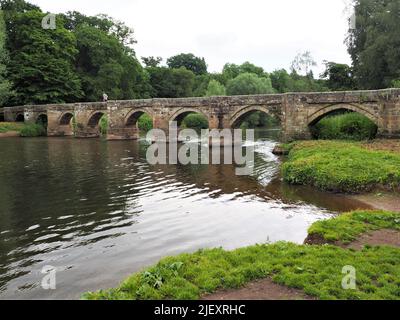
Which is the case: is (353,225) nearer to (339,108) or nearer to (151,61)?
(339,108)

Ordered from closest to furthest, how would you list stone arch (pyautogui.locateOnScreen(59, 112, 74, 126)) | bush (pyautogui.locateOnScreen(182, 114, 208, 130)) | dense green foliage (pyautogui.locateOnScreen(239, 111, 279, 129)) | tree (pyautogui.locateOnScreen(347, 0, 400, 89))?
1. tree (pyautogui.locateOnScreen(347, 0, 400, 89))
2. stone arch (pyautogui.locateOnScreen(59, 112, 74, 126))
3. bush (pyautogui.locateOnScreen(182, 114, 208, 130))
4. dense green foliage (pyautogui.locateOnScreen(239, 111, 279, 129))

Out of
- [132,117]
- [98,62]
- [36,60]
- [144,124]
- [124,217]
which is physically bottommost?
[124,217]

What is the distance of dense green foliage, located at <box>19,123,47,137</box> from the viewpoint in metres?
43.8

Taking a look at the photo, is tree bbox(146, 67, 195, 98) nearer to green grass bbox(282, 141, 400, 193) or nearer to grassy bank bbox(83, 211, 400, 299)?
green grass bbox(282, 141, 400, 193)

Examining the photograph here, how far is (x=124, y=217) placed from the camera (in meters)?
11.4

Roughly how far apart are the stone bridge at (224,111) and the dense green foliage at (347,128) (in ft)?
2.80

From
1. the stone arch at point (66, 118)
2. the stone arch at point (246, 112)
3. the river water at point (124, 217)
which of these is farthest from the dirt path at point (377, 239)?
the stone arch at point (66, 118)

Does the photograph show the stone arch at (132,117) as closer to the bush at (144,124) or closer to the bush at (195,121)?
the bush at (144,124)

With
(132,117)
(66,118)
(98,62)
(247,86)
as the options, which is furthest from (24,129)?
(247,86)

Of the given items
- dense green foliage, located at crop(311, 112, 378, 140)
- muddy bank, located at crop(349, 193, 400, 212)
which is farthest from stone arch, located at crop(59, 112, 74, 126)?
muddy bank, located at crop(349, 193, 400, 212)

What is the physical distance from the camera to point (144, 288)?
584 cm

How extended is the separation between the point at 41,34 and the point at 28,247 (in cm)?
4599

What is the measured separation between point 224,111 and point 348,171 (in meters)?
16.4

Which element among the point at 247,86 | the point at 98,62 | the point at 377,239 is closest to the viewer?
the point at 377,239
